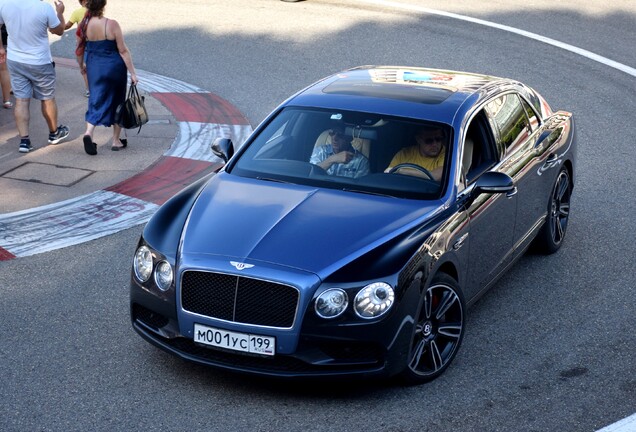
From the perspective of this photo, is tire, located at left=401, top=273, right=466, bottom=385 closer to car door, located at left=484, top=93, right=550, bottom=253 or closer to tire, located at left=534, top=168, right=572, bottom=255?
car door, located at left=484, top=93, right=550, bottom=253

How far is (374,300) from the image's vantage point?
6203mm

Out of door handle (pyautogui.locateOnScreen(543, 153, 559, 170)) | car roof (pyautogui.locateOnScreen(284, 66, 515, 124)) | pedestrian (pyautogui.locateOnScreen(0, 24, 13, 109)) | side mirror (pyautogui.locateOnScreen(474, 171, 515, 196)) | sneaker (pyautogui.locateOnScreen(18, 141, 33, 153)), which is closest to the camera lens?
side mirror (pyautogui.locateOnScreen(474, 171, 515, 196))

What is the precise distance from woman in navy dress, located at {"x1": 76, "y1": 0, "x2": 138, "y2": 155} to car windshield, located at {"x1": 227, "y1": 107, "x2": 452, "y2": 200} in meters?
4.24

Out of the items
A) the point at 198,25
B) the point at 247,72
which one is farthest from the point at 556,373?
the point at 198,25

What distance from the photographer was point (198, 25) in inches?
725

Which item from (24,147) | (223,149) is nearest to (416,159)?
(223,149)

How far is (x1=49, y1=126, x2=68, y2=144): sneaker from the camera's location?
476 inches

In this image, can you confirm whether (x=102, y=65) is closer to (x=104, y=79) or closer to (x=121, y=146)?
(x=104, y=79)

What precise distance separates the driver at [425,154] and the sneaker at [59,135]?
226 inches

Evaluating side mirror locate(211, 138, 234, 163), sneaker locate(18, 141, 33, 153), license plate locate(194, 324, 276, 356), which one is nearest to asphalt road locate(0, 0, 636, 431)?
license plate locate(194, 324, 276, 356)

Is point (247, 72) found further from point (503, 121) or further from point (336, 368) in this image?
point (336, 368)

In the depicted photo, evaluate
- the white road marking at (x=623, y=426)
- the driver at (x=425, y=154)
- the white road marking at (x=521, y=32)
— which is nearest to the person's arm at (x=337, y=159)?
the driver at (x=425, y=154)

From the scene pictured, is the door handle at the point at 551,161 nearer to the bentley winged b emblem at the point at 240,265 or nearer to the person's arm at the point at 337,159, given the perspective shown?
the person's arm at the point at 337,159

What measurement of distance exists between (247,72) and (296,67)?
74 cm
